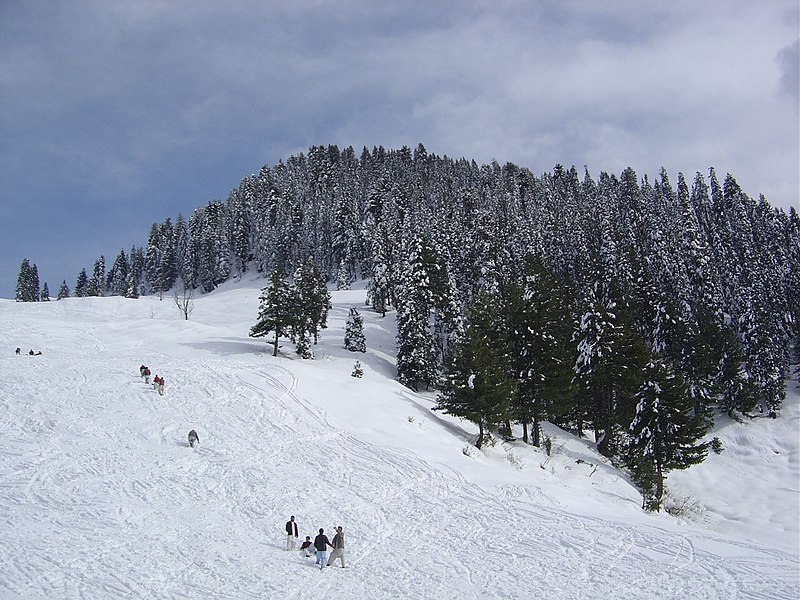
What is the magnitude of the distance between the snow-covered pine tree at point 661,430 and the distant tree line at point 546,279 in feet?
0.38

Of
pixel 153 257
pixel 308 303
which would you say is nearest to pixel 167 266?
pixel 153 257

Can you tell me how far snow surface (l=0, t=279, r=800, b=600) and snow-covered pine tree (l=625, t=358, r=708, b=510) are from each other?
7.30 feet

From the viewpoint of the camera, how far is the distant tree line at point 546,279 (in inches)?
1459

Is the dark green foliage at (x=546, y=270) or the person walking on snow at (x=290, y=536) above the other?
the dark green foliage at (x=546, y=270)

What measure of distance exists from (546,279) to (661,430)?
2555cm

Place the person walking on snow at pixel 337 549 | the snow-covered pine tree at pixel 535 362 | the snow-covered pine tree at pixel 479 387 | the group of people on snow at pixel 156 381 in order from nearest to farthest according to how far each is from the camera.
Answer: the person walking on snow at pixel 337 549 → the snow-covered pine tree at pixel 479 387 → the group of people on snow at pixel 156 381 → the snow-covered pine tree at pixel 535 362

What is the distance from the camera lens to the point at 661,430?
3331 centimetres

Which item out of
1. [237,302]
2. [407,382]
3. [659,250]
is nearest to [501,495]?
[407,382]

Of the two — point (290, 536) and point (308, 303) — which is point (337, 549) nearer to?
point (290, 536)

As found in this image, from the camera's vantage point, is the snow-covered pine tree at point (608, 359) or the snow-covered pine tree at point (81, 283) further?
the snow-covered pine tree at point (81, 283)

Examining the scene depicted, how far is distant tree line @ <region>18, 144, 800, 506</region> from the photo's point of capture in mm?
37062

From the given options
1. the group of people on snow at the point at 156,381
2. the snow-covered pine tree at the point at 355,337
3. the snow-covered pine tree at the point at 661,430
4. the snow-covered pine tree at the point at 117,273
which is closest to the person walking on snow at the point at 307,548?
the group of people on snow at the point at 156,381

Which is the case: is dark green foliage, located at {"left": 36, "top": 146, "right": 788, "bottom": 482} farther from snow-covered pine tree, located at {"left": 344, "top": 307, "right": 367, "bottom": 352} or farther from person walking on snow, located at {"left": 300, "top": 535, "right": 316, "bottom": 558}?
person walking on snow, located at {"left": 300, "top": 535, "right": 316, "bottom": 558}

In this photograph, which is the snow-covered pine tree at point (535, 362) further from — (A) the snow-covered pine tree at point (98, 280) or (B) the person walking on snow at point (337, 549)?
(A) the snow-covered pine tree at point (98, 280)
